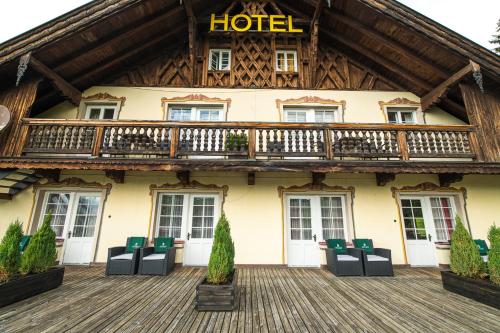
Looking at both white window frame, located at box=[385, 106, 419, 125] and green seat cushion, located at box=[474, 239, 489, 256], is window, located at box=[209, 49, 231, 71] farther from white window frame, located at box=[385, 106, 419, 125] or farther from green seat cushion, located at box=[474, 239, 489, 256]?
green seat cushion, located at box=[474, 239, 489, 256]

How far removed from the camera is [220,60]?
8.62 metres

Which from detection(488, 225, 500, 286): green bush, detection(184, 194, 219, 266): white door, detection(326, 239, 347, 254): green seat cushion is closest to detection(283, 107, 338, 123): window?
detection(184, 194, 219, 266): white door

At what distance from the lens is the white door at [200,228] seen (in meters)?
6.71

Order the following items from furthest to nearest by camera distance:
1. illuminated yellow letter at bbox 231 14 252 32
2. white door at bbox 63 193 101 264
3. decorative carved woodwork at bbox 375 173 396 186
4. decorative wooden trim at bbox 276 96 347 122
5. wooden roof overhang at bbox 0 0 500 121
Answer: decorative wooden trim at bbox 276 96 347 122 < illuminated yellow letter at bbox 231 14 252 32 < decorative carved woodwork at bbox 375 173 396 186 < white door at bbox 63 193 101 264 < wooden roof overhang at bbox 0 0 500 121

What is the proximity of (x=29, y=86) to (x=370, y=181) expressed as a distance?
11.4 meters

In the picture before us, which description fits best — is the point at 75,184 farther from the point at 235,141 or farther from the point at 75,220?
the point at 235,141

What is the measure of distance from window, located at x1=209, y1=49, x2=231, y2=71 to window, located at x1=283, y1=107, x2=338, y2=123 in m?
3.00

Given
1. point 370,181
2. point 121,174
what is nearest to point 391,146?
point 370,181

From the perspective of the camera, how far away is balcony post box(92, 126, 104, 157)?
20.3 feet

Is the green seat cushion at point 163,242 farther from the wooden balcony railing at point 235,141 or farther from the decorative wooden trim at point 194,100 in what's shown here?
the decorative wooden trim at point 194,100

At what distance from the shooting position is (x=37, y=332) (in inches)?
116

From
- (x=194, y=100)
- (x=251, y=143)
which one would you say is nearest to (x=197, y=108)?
(x=194, y=100)

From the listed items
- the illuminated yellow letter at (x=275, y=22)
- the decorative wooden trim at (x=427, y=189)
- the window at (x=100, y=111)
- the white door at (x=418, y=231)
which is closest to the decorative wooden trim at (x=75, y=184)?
the window at (x=100, y=111)

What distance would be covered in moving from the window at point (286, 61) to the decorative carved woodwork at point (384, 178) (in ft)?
16.7
